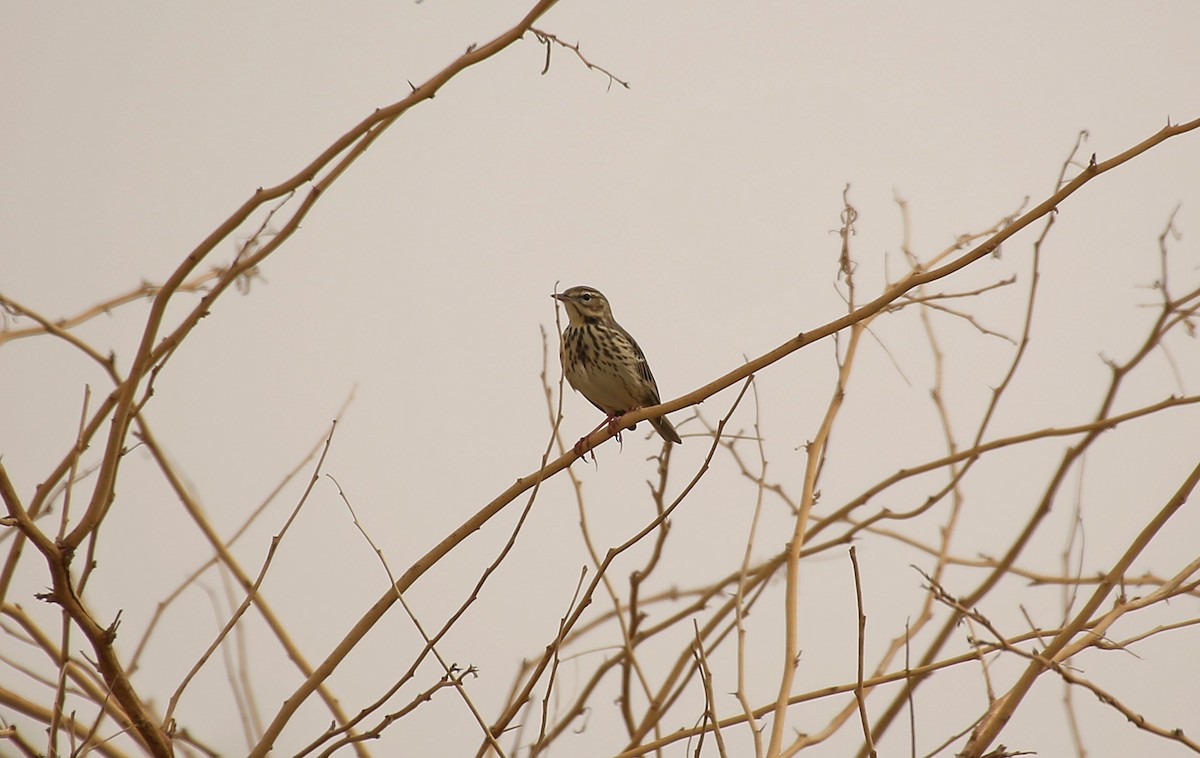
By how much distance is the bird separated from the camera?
242 inches

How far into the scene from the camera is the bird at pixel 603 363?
6.16 m

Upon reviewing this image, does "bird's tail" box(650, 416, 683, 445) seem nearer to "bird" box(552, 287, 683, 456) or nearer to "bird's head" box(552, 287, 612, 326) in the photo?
"bird" box(552, 287, 683, 456)

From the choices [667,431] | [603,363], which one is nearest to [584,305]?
[603,363]

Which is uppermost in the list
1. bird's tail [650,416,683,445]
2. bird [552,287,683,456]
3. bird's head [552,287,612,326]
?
bird's head [552,287,612,326]

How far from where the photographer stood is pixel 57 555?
236 cm

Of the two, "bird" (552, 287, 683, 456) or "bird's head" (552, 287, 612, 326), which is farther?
"bird's head" (552, 287, 612, 326)

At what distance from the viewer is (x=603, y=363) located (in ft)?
20.2

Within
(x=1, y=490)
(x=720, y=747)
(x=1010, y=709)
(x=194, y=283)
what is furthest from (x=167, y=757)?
(x=1010, y=709)

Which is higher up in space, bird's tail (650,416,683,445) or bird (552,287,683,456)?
bird (552,287,683,456)

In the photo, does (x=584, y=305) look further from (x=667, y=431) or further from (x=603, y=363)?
(x=667, y=431)

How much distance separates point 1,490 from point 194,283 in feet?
4.58

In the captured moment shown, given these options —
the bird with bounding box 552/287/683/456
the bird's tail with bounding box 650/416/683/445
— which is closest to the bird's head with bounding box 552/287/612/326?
the bird with bounding box 552/287/683/456

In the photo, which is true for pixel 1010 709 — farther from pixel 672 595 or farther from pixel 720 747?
pixel 672 595

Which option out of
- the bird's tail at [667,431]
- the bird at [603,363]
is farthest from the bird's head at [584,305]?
the bird's tail at [667,431]
